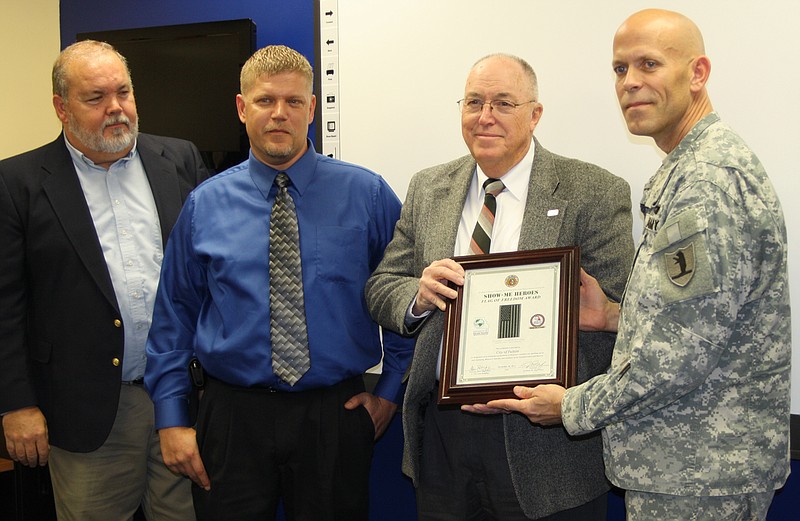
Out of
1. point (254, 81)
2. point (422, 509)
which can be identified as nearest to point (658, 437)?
point (422, 509)

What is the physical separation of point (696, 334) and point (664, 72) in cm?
62

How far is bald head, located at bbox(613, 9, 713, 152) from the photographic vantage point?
1738 mm

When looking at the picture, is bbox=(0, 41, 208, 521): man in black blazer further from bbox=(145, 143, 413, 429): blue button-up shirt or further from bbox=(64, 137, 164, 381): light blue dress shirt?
bbox=(145, 143, 413, 429): blue button-up shirt

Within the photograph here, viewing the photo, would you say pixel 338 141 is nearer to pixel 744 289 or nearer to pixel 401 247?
pixel 401 247

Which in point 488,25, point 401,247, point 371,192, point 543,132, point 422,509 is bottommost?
point 422,509

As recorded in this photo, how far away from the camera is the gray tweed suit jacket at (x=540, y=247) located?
2051 mm

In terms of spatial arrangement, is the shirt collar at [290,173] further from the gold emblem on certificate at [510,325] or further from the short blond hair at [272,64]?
the gold emblem on certificate at [510,325]

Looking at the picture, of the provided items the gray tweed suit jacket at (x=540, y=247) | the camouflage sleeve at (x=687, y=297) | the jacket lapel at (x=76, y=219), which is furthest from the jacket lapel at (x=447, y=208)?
the jacket lapel at (x=76, y=219)

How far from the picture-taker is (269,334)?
2314 millimetres

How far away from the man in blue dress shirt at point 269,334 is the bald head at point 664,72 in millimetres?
1011

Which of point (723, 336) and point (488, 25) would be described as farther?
point (488, 25)

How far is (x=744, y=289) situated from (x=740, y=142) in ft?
1.10

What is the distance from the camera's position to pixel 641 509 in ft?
5.57

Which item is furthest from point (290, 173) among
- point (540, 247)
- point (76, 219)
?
point (540, 247)
